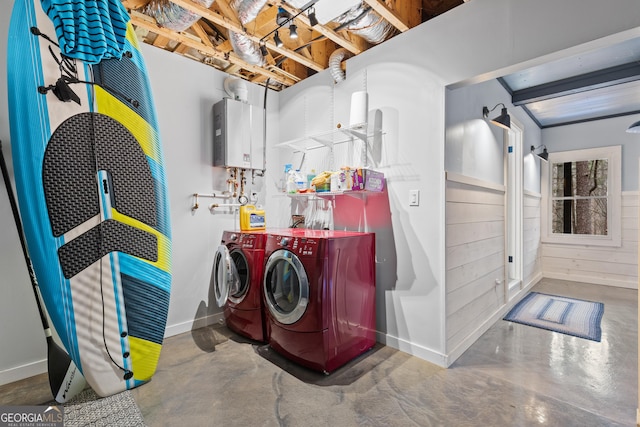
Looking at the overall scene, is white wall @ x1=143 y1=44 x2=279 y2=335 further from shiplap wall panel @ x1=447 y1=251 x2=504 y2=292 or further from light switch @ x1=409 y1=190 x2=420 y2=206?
shiplap wall panel @ x1=447 y1=251 x2=504 y2=292

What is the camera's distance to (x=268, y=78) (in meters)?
3.23

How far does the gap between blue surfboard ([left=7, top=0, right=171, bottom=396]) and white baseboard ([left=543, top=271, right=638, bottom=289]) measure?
576 cm

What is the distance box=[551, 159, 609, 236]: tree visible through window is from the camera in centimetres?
463

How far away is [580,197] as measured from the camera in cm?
484

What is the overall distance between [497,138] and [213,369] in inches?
138

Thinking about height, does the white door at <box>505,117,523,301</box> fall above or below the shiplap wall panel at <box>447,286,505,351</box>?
above

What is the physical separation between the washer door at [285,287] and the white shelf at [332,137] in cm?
114

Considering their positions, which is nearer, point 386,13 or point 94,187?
point 94,187

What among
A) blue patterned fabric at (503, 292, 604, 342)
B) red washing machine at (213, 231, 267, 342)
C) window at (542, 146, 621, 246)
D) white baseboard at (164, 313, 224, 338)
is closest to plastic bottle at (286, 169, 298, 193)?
red washing machine at (213, 231, 267, 342)

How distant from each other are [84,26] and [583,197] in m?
6.44

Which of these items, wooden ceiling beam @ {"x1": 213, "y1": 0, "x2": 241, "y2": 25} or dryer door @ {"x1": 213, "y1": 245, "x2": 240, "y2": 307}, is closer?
wooden ceiling beam @ {"x1": 213, "y1": 0, "x2": 241, "y2": 25}

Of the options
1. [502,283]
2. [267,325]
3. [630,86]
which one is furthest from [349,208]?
[630,86]

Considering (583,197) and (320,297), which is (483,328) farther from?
(583,197)

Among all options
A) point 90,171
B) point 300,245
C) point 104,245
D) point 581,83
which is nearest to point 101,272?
point 104,245
